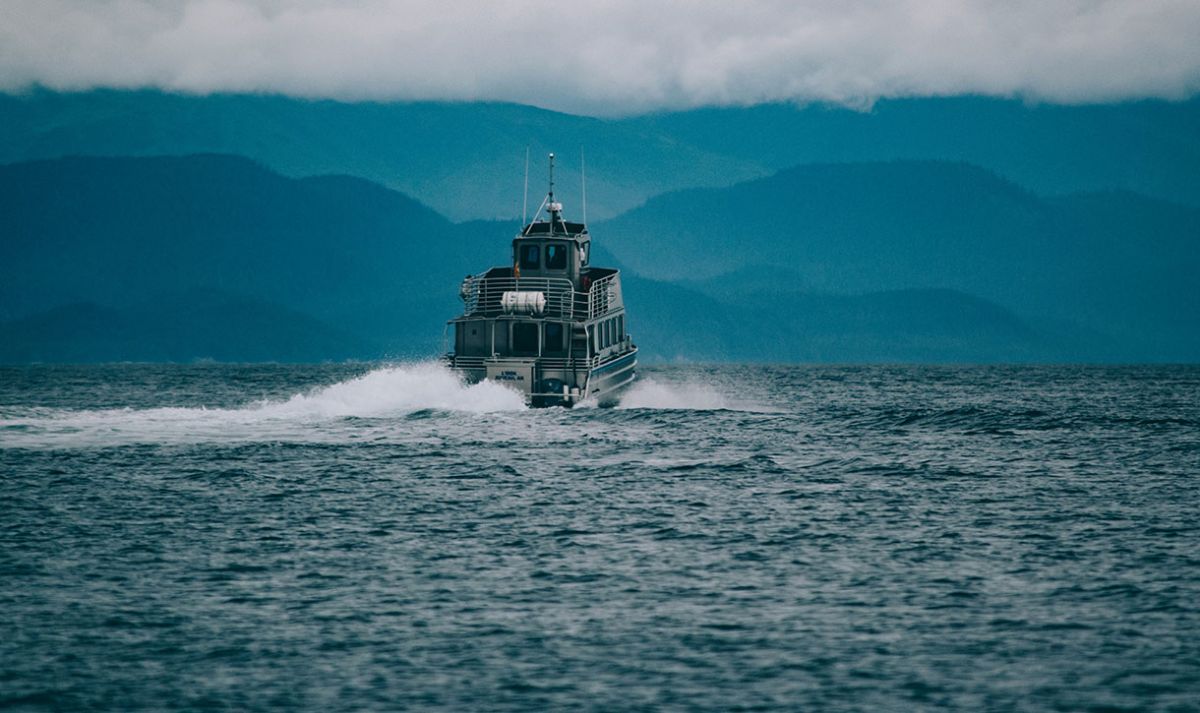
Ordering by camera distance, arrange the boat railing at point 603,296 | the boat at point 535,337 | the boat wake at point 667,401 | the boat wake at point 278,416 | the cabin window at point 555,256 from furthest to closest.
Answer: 1. the boat wake at point 667,401
2. the cabin window at point 555,256
3. the boat railing at point 603,296
4. the boat at point 535,337
5. the boat wake at point 278,416

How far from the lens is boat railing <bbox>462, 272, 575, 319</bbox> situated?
2320 inches

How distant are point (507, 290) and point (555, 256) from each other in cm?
360

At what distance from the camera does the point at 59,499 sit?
36062 mm

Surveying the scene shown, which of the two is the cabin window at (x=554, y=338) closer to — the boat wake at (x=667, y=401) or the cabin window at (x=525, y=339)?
the cabin window at (x=525, y=339)

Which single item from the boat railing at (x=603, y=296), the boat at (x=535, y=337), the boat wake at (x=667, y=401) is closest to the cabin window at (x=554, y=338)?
the boat at (x=535, y=337)

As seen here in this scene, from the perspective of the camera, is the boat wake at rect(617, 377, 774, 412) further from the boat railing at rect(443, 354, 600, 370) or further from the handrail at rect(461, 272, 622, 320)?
the boat railing at rect(443, 354, 600, 370)

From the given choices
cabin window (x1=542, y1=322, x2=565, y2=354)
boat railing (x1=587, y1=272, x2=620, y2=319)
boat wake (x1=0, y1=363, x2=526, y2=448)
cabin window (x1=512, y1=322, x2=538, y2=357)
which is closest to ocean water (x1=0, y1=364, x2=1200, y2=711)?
boat wake (x1=0, y1=363, x2=526, y2=448)

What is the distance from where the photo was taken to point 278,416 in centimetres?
6144

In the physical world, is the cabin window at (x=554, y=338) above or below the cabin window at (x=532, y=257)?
below

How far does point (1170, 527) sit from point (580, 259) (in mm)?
36208

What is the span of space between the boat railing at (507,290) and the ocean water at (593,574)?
8.84 metres

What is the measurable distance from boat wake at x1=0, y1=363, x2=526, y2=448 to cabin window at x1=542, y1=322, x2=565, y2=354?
262cm

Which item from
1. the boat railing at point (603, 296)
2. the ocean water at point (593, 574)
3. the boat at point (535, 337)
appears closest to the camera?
the ocean water at point (593, 574)

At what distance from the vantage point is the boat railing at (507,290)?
58.9 metres
